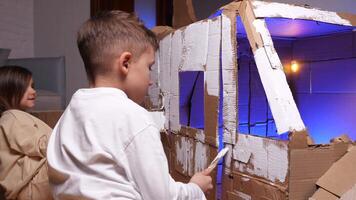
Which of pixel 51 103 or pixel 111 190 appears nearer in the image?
pixel 111 190

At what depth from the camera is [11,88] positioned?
1581 millimetres

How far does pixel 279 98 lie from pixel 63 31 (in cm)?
302

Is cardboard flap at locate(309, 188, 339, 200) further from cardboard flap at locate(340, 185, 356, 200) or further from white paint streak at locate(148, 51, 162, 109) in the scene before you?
white paint streak at locate(148, 51, 162, 109)

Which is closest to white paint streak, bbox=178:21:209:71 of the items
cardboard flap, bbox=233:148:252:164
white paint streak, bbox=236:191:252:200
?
cardboard flap, bbox=233:148:252:164

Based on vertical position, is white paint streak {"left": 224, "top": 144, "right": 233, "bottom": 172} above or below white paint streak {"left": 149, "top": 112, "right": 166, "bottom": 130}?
below

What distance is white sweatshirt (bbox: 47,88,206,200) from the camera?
743 mm

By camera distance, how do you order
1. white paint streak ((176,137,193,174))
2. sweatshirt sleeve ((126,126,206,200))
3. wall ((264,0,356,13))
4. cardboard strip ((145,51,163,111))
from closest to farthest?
sweatshirt sleeve ((126,126,206,200)), white paint streak ((176,137,193,174)), cardboard strip ((145,51,163,111)), wall ((264,0,356,13))

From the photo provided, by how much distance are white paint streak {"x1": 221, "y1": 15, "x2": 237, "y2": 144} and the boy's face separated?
1.52 feet

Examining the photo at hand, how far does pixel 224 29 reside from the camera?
1.32 m

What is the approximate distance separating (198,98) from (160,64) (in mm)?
283

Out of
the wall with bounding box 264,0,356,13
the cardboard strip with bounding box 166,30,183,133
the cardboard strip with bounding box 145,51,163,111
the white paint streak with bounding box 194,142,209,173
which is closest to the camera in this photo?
the white paint streak with bounding box 194,142,209,173

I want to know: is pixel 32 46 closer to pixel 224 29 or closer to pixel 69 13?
pixel 69 13

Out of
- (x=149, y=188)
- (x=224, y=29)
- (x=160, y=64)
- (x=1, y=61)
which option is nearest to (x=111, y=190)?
(x=149, y=188)

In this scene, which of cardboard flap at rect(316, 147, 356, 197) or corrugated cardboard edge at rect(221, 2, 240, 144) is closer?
cardboard flap at rect(316, 147, 356, 197)
